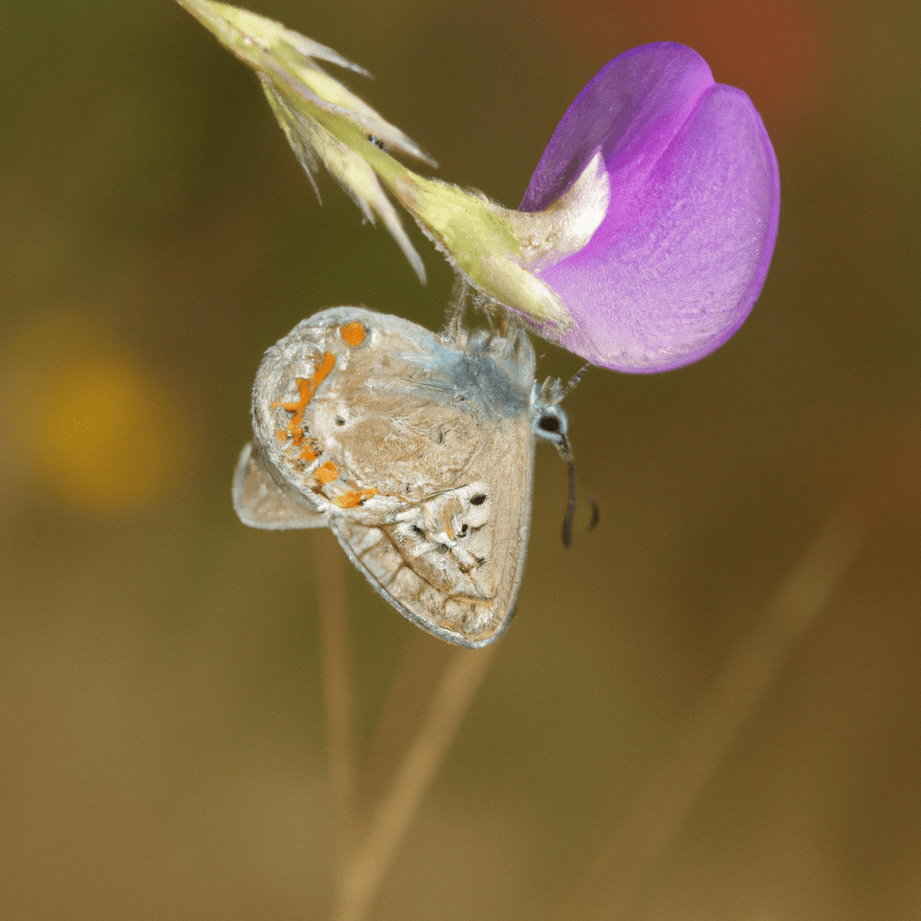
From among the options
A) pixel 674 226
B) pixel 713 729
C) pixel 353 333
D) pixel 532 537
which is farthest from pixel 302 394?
pixel 713 729

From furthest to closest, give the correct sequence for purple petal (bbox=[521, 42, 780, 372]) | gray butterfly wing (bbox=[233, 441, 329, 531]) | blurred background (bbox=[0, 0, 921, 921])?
blurred background (bbox=[0, 0, 921, 921])
gray butterfly wing (bbox=[233, 441, 329, 531])
purple petal (bbox=[521, 42, 780, 372])

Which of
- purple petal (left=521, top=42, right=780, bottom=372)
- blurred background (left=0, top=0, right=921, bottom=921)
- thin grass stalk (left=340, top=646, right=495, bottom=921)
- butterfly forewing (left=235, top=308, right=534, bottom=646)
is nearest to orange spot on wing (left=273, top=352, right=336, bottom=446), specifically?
butterfly forewing (left=235, top=308, right=534, bottom=646)

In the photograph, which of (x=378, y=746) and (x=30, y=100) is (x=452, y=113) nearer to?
(x=30, y=100)

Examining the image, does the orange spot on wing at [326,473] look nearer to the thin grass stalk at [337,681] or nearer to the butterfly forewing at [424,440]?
the butterfly forewing at [424,440]

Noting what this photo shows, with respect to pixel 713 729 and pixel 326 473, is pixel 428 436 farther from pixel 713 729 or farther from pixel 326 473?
pixel 713 729

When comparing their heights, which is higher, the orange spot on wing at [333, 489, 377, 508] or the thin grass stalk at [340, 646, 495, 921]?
the orange spot on wing at [333, 489, 377, 508]

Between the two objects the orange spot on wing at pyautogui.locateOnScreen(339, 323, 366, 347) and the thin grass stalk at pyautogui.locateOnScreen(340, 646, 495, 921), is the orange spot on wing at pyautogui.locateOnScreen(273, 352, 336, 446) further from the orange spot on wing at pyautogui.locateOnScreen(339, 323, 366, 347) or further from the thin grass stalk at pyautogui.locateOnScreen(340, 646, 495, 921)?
the thin grass stalk at pyautogui.locateOnScreen(340, 646, 495, 921)
